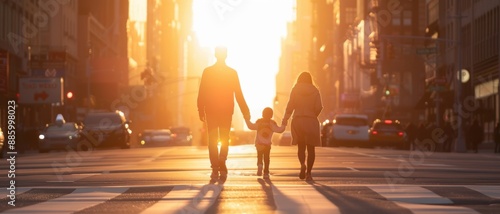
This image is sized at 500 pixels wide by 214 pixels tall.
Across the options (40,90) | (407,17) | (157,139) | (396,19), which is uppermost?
(407,17)

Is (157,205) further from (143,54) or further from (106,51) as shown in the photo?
(143,54)

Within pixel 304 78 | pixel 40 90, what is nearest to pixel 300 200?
pixel 304 78

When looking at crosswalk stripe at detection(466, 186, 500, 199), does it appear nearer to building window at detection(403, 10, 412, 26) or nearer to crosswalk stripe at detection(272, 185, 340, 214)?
crosswalk stripe at detection(272, 185, 340, 214)

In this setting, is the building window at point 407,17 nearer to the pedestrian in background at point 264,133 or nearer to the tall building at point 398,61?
the tall building at point 398,61

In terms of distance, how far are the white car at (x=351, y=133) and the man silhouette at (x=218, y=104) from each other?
1545 inches

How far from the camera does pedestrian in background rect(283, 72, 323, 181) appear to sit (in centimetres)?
1872

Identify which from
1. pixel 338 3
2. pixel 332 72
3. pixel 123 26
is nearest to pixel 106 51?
pixel 123 26

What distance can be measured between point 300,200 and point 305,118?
5737mm

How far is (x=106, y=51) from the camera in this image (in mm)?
131250

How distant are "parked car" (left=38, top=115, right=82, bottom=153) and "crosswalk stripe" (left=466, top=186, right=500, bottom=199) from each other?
41.9 metres

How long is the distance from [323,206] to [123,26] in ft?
463

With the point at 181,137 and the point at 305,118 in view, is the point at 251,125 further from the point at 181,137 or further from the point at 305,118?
the point at 181,137

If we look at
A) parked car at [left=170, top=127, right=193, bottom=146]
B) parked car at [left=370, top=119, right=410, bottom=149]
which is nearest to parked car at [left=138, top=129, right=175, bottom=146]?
parked car at [left=170, top=127, right=193, bottom=146]

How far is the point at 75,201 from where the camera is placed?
13.3 meters
